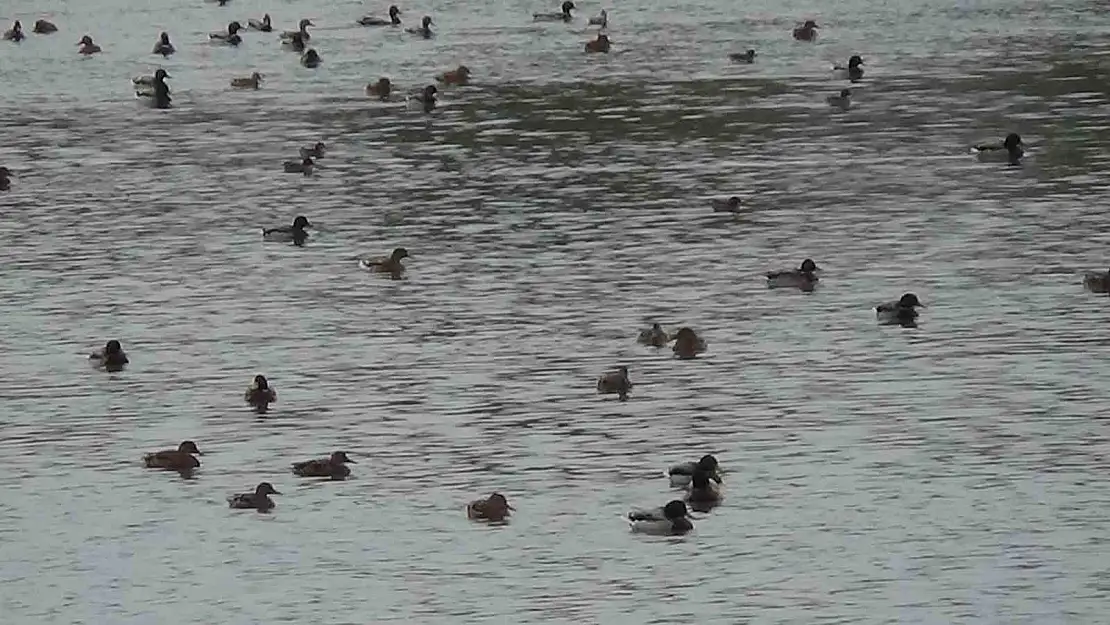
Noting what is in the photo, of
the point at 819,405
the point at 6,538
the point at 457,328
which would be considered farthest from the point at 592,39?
the point at 6,538

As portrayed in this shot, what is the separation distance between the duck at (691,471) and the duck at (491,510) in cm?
195

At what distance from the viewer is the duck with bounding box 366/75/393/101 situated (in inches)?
2483

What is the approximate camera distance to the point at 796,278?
40938mm

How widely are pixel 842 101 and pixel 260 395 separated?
2717cm

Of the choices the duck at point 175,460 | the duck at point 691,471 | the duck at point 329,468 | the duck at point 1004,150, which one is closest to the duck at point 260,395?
the duck at point 175,460

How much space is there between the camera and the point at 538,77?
65312 millimetres

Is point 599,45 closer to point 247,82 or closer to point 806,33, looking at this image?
point 806,33

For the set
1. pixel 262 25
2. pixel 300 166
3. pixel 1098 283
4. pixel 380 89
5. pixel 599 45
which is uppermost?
pixel 262 25

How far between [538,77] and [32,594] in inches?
1543

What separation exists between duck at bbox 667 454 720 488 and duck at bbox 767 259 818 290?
1104cm

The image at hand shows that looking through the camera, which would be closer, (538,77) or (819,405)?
(819,405)

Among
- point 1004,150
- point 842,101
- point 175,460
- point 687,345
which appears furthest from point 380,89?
point 175,460

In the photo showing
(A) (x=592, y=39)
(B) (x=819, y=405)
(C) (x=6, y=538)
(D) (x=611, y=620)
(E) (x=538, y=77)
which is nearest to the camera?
(D) (x=611, y=620)

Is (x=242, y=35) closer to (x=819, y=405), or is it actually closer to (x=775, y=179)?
(x=775, y=179)
